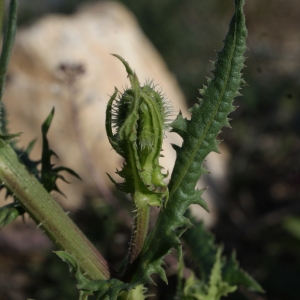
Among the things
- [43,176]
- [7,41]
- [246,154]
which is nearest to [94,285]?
[43,176]

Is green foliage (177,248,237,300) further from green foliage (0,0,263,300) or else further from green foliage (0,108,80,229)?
green foliage (0,108,80,229)

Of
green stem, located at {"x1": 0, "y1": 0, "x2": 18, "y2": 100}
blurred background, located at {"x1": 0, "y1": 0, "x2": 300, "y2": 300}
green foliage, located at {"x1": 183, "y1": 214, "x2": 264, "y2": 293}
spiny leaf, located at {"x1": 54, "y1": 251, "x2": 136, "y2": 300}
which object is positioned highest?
green stem, located at {"x1": 0, "y1": 0, "x2": 18, "y2": 100}

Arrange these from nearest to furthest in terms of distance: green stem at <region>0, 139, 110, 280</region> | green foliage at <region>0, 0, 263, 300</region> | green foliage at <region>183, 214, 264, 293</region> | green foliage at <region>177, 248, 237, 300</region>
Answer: green foliage at <region>0, 0, 263, 300</region> < green stem at <region>0, 139, 110, 280</region> < green foliage at <region>177, 248, 237, 300</region> < green foliage at <region>183, 214, 264, 293</region>

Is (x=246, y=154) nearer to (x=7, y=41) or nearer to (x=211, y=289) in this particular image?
(x=211, y=289)

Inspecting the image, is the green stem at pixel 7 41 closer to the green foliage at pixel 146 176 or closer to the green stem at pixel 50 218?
the green foliage at pixel 146 176

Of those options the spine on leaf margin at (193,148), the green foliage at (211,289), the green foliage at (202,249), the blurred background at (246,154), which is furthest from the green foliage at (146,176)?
the blurred background at (246,154)

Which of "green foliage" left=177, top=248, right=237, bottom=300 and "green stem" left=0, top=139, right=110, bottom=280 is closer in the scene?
"green stem" left=0, top=139, right=110, bottom=280

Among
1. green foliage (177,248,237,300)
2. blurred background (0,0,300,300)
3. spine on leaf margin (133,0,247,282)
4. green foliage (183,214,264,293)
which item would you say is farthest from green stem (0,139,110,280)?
blurred background (0,0,300,300)
